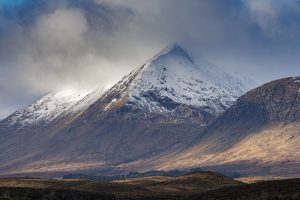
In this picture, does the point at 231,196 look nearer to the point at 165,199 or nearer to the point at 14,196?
the point at 165,199

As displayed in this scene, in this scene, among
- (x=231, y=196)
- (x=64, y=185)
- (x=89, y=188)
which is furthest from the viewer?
(x=64, y=185)

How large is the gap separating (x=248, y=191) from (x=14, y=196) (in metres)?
42.5

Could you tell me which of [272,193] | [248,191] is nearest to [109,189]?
[248,191]

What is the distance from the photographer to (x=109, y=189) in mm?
182125

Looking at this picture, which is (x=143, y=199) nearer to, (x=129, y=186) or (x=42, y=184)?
(x=129, y=186)

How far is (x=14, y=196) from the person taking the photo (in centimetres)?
10825

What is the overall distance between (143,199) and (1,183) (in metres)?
72.8

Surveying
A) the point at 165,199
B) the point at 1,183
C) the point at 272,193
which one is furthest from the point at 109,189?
the point at 272,193

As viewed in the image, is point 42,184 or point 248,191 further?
point 42,184

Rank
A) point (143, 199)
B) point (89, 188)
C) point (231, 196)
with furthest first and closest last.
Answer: point (89, 188), point (143, 199), point (231, 196)

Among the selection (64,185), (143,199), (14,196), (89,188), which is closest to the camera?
(14,196)

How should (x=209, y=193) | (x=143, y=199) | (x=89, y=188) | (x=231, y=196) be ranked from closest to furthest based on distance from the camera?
1. (x=231, y=196)
2. (x=209, y=193)
3. (x=143, y=199)
4. (x=89, y=188)

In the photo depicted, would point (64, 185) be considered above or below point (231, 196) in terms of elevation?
above

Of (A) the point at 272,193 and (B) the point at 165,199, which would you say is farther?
(B) the point at 165,199
